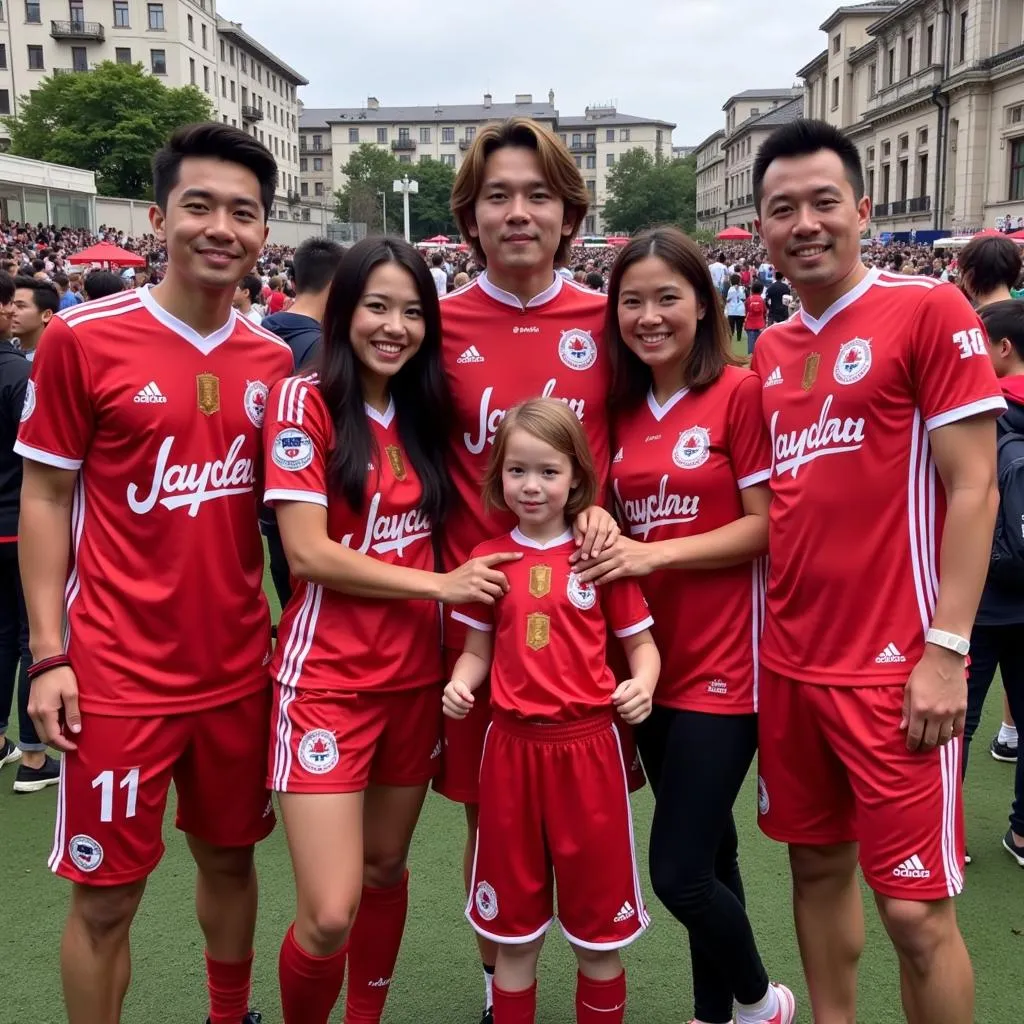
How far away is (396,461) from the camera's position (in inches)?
102

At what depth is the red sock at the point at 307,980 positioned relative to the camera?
7.87 ft

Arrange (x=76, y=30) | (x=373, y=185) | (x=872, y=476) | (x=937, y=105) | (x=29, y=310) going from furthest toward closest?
(x=373, y=185) < (x=76, y=30) < (x=937, y=105) < (x=29, y=310) < (x=872, y=476)

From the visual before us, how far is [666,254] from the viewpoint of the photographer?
2598 mm

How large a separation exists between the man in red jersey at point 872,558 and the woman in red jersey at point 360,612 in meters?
0.81

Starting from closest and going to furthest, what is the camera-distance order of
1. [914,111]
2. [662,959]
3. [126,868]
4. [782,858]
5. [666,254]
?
[126,868] → [666,254] → [662,959] → [782,858] → [914,111]

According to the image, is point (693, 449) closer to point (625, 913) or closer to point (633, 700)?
point (633, 700)

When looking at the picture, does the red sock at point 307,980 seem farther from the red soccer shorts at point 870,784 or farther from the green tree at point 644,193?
the green tree at point 644,193

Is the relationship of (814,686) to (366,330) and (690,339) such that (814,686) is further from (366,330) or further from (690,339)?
(366,330)

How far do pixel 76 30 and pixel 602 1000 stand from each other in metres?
74.8

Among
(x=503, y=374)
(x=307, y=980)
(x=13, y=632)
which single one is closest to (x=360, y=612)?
(x=503, y=374)

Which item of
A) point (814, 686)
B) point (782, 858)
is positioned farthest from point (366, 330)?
point (782, 858)

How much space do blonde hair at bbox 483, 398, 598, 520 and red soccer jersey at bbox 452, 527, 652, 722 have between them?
0.12 m

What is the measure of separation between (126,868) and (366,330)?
150 centimetres

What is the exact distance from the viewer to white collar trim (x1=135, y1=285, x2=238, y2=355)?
2.49m
